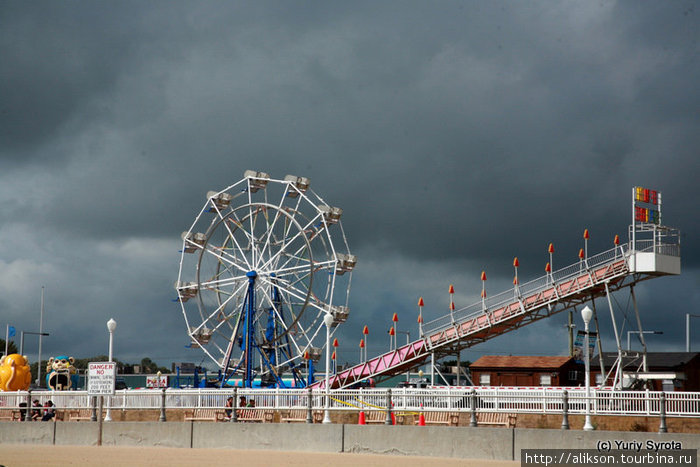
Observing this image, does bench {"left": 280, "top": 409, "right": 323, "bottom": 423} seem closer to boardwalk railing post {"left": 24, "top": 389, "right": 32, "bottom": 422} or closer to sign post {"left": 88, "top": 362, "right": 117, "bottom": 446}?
sign post {"left": 88, "top": 362, "right": 117, "bottom": 446}

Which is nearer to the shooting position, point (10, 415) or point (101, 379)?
point (101, 379)

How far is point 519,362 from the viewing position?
197 feet

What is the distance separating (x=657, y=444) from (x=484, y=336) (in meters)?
23.2

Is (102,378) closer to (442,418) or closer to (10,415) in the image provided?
(10,415)

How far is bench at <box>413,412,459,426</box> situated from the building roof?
30.9 m

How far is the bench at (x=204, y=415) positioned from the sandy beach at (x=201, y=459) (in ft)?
16.9

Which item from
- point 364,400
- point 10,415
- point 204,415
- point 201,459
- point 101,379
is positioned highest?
point 101,379

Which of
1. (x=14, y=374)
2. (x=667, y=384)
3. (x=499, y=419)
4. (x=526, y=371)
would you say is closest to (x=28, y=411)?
(x=14, y=374)

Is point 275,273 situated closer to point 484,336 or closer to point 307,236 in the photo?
point 307,236

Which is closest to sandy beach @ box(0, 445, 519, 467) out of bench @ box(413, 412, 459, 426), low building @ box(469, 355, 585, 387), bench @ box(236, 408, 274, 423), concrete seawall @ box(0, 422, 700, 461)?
concrete seawall @ box(0, 422, 700, 461)

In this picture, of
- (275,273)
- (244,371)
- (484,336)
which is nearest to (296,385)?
(244,371)

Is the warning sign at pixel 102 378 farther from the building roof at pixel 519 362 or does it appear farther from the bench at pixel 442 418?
the building roof at pixel 519 362

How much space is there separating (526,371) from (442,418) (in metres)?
31.4

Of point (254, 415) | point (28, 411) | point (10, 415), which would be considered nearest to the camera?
point (254, 415)
